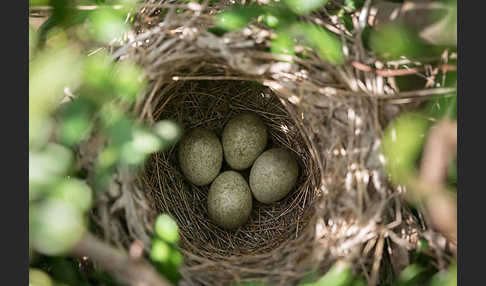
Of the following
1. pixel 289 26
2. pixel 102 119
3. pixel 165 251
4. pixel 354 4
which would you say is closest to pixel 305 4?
pixel 289 26

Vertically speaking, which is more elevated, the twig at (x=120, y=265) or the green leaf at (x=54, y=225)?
the green leaf at (x=54, y=225)

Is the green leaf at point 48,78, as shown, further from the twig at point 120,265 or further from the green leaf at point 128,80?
the twig at point 120,265

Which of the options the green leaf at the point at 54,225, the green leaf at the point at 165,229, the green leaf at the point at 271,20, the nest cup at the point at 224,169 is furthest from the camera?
the nest cup at the point at 224,169

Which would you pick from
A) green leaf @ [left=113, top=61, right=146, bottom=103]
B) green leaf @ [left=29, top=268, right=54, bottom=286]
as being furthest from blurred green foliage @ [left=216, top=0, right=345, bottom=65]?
green leaf @ [left=29, top=268, right=54, bottom=286]

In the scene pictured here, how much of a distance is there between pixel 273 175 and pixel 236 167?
157 millimetres

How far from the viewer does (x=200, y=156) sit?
141 cm

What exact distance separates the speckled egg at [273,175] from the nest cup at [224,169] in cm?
5

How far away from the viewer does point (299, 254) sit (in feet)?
3.43

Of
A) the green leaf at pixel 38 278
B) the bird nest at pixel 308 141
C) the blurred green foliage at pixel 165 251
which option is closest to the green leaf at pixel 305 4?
the bird nest at pixel 308 141

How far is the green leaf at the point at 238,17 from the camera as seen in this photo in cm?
99

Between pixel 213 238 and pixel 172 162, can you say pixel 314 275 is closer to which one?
pixel 213 238

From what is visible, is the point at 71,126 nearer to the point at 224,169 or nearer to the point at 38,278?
the point at 38,278

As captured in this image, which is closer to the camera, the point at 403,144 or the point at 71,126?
the point at 71,126

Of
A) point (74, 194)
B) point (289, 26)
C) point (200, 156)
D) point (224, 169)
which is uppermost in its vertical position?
point (289, 26)
